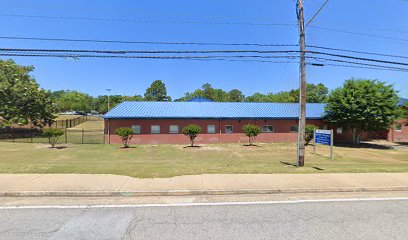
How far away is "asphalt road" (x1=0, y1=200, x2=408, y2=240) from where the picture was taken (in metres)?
4.60

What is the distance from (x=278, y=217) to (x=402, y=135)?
119 ft

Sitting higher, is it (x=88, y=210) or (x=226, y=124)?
(x=226, y=124)

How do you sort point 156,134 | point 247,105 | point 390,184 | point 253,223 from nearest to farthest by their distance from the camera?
point 253,223
point 390,184
point 156,134
point 247,105

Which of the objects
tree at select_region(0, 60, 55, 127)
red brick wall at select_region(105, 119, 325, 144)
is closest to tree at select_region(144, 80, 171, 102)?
tree at select_region(0, 60, 55, 127)

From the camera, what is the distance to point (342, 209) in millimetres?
5957

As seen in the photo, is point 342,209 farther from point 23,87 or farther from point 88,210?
point 23,87

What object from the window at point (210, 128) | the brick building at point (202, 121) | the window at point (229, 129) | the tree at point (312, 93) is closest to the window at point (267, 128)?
the brick building at point (202, 121)

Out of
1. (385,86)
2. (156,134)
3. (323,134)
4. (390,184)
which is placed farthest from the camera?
(156,134)

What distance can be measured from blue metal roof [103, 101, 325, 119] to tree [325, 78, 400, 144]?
14.2ft

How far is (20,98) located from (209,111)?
22.0 meters

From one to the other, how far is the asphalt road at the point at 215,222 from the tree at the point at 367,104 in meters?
20.7

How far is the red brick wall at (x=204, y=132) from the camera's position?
85.9ft

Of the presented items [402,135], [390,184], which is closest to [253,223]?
[390,184]

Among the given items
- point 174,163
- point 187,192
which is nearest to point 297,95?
point 174,163
